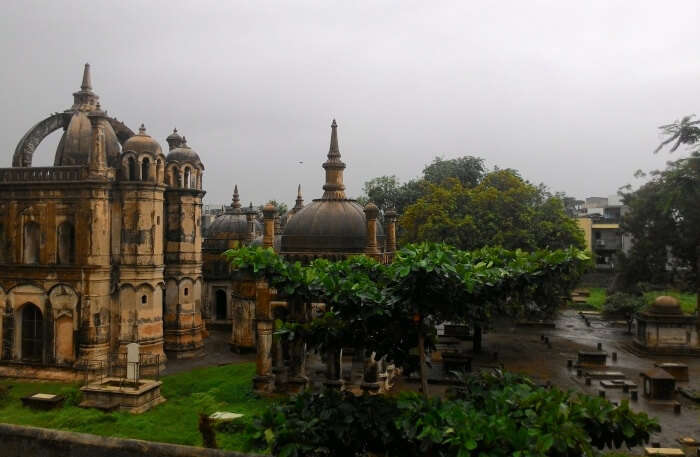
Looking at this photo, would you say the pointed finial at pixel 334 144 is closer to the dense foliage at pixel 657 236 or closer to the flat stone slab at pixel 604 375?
the flat stone slab at pixel 604 375

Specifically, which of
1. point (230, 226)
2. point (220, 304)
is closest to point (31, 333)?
point (220, 304)

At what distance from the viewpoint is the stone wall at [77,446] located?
7.57 meters

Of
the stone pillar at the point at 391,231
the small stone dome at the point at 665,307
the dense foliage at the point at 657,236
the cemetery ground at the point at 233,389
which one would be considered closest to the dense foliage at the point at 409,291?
the cemetery ground at the point at 233,389

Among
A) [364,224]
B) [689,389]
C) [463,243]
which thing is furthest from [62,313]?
[689,389]

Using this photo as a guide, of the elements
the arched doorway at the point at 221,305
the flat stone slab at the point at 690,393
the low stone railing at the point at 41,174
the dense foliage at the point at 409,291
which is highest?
the low stone railing at the point at 41,174

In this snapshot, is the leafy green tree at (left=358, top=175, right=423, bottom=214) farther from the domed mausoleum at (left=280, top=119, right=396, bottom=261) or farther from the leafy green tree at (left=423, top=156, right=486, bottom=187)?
the domed mausoleum at (left=280, top=119, right=396, bottom=261)

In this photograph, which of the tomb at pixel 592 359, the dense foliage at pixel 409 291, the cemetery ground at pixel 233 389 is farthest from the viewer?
the tomb at pixel 592 359

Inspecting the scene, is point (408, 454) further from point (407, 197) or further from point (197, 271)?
point (407, 197)

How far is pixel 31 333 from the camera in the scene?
24141 millimetres

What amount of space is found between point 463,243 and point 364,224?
6442mm

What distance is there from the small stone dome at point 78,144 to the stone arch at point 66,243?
3.38 meters

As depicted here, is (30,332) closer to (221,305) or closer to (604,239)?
(221,305)

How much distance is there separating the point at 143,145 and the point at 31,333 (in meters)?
9.12

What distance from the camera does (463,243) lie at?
30.5 m
